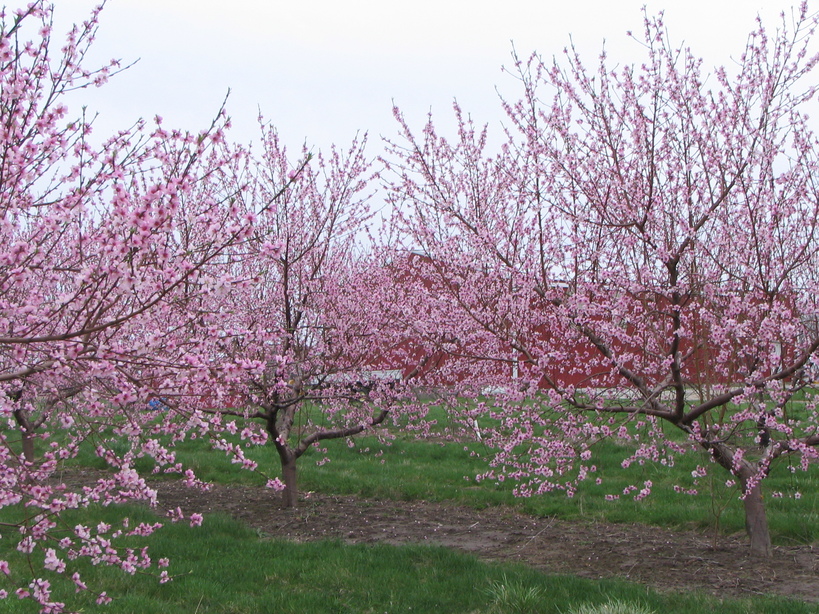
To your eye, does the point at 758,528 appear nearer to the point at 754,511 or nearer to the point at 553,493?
the point at 754,511

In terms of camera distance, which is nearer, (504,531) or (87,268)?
(87,268)

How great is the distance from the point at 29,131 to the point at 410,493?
Result: 21.5 ft

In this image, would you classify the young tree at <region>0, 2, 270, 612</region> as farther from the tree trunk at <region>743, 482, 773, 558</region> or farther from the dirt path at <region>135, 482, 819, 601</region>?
the tree trunk at <region>743, 482, 773, 558</region>

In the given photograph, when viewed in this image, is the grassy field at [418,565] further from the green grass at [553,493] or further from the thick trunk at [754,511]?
the thick trunk at [754,511]

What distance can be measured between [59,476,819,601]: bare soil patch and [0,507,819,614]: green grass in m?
0.51

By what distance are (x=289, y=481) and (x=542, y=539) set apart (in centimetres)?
326

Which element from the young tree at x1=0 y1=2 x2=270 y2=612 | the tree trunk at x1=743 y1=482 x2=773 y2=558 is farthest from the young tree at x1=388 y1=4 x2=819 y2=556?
the young tree at x1=0 y1=2 x2=270 y2=612

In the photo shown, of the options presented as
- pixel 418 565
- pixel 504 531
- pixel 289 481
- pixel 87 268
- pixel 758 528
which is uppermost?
pixel 87 268

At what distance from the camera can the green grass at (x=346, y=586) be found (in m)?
4.87

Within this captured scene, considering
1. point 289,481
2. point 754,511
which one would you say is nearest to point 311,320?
point 289,481

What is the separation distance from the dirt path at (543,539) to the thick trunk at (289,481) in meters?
0.17

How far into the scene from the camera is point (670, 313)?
17.6 ft

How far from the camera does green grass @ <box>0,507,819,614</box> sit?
192 inches

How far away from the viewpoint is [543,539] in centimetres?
692
